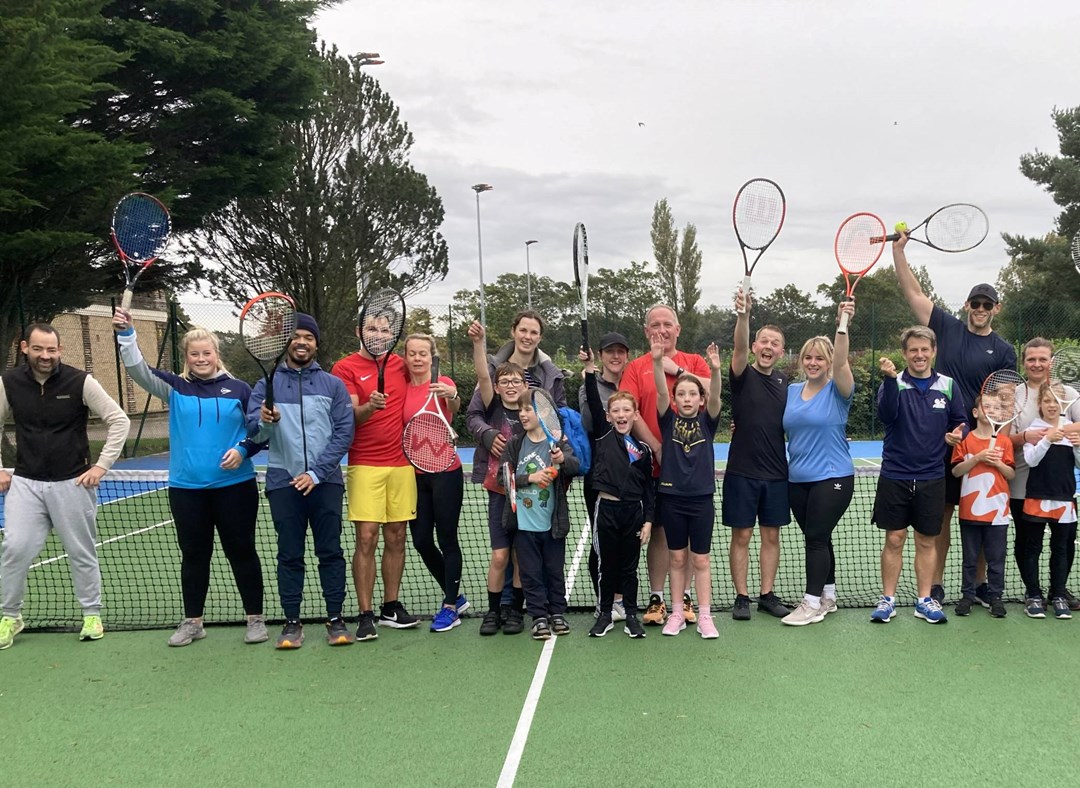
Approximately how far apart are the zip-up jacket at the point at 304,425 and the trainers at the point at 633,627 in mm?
1905

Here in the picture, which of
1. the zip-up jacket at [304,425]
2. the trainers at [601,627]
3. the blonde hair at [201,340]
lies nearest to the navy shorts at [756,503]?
the trainers at [601,627]

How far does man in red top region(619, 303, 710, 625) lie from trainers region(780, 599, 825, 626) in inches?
22.1

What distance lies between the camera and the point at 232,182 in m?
14.3

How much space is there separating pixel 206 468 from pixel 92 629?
4.25 ft

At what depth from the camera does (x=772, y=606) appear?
460 centimetres

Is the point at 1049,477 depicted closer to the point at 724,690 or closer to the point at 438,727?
the point at 724,690

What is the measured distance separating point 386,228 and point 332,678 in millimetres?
17054

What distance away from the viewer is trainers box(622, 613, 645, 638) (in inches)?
167

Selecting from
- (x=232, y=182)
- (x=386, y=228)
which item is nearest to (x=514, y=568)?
(x=232, y=182)

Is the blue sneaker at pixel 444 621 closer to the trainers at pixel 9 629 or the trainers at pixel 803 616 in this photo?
the trainers at pixel 803 616

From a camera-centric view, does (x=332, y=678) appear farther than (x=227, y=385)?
No

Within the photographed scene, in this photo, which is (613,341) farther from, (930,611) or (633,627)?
(930,611)

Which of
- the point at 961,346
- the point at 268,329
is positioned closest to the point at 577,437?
the point at 268,329

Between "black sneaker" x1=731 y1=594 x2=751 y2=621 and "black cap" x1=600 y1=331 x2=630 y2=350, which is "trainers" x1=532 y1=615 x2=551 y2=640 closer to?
"black sneaker" x1=731 y1=594 x2=751 y2=621
